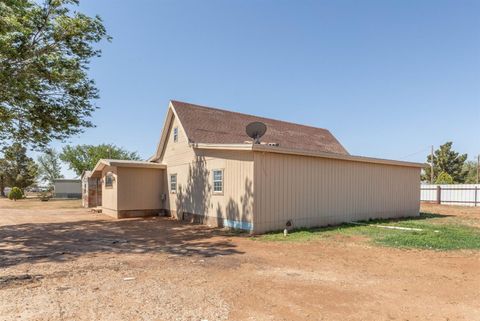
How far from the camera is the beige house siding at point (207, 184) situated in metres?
12.1

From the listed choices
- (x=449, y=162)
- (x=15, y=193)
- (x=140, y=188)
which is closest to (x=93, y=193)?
(x=140, y=188)

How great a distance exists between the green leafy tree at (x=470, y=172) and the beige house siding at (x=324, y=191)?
37.7 m

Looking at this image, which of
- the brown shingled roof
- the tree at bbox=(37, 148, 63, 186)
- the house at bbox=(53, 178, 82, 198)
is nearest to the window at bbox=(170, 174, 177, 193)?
the brown shingled roof

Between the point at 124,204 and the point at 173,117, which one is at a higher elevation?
the point at 173,117

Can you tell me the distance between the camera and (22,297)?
16.9ft

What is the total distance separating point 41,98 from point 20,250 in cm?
767

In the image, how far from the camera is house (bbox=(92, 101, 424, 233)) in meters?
12.0

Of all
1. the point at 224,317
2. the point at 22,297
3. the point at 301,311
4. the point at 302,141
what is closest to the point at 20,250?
the point at 22,297

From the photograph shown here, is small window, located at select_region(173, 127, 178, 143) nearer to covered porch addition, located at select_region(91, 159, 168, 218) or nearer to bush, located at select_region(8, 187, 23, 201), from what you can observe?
covered porch addition, located at select_region(91, 159, 168, 218)

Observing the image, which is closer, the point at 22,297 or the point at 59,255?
the point at 22,297

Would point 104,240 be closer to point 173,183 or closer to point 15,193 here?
point 173,183

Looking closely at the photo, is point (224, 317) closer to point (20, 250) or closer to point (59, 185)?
point (20, 250)

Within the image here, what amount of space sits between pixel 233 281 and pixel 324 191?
8625mm

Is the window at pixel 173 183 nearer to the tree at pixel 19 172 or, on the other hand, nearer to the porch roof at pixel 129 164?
the porch roof at pixel 129 164
